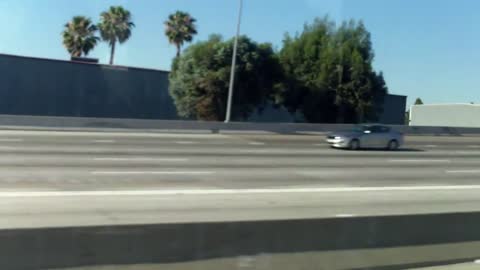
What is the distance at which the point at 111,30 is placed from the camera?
73.8 m

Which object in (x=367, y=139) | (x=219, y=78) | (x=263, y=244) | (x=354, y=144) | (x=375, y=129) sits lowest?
(x=263, y=244)

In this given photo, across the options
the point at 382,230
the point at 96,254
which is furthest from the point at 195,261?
the point at 382,230

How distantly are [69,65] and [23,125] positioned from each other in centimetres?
1590

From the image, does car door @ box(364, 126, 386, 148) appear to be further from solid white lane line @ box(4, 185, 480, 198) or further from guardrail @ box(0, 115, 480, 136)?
solid white lane line @ box(4, 185, 480, 198)

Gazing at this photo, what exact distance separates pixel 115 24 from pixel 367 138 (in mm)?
47495

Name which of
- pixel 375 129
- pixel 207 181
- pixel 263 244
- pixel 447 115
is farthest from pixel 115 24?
pixel 263 244

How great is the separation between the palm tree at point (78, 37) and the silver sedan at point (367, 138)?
45287 mm

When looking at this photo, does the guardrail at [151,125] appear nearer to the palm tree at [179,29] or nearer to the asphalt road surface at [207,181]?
the asphalt road surface at [207,181]

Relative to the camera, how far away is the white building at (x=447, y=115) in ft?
255

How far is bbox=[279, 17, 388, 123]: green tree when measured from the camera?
176 feet

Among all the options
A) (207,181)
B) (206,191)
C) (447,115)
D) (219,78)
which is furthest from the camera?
(447,115)

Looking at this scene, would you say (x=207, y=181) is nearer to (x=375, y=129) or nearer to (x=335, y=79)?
(x=375, y=129)

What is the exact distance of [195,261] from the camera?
6.68m

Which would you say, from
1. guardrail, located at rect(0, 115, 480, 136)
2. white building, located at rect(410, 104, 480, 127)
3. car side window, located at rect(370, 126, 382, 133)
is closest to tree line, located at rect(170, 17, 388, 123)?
guardrail, located at rect(0, 115, 480, 136)
